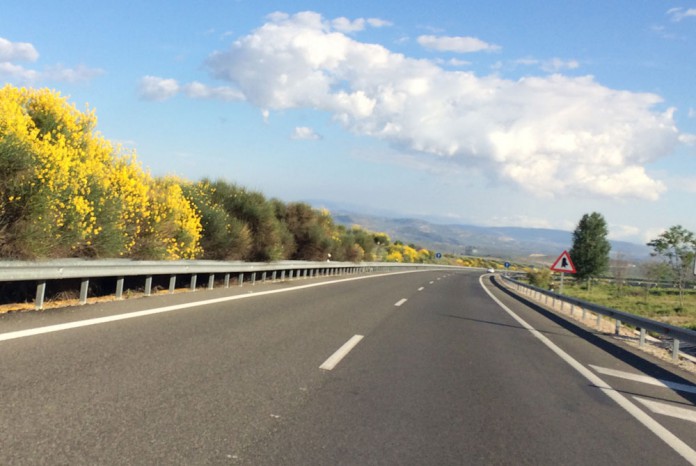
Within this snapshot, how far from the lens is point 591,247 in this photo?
249 ft

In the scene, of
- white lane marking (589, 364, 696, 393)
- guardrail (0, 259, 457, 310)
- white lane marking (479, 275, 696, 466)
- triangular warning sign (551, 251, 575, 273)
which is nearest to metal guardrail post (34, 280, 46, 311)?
guardrail (0, 259, 457, 310)

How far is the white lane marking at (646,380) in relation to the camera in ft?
23.2

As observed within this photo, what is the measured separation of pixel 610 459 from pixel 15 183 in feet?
30.2

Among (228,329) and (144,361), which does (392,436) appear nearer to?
(144,361)

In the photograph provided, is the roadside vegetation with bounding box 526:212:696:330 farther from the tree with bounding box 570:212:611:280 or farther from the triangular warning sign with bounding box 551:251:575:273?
the triangular warning sign with bounding box 551:251:575:273

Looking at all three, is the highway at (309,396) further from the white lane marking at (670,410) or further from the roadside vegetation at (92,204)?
the roadside vegetation at (92,204)

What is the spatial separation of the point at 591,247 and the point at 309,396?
7864cm

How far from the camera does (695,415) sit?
18.8 feet

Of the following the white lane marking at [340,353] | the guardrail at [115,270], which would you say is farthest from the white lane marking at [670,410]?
the guardrail at [115,270]

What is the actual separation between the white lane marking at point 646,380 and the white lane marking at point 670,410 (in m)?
1.12

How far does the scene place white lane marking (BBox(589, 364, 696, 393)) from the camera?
707 cm

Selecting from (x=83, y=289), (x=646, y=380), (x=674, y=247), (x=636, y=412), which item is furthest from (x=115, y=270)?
(x=674, y=247)

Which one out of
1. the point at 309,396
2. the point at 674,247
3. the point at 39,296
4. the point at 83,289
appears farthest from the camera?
the point at 674,247

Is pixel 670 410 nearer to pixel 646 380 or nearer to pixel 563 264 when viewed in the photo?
pixel 646 380
